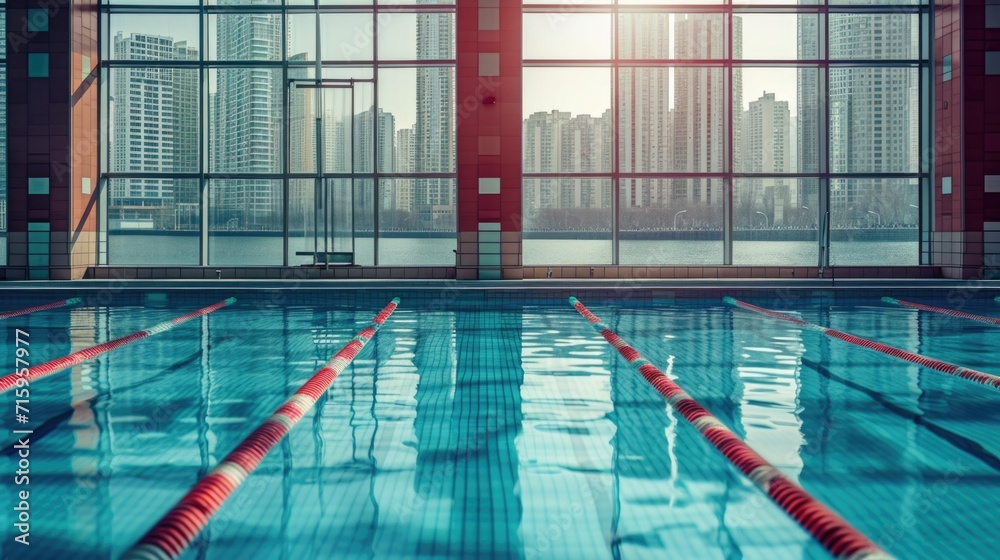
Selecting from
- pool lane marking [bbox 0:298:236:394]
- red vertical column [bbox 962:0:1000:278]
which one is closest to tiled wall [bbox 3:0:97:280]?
pool lane marking [bbox 0:298:236:394]

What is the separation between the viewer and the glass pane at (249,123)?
29094mm

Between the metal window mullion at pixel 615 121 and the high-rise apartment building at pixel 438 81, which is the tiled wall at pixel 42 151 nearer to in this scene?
the high-rise apartment building at pixel 438 81

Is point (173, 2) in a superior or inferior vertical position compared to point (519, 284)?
superior

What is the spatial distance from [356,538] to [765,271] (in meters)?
9.36

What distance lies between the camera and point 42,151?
10.6 meters

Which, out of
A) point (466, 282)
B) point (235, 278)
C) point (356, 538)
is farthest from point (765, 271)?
point (356, 538)

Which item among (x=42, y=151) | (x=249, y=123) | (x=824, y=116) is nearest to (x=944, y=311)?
(x=824, y=116)

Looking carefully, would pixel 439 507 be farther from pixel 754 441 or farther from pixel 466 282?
pixel 466 282

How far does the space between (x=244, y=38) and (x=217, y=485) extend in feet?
32.6

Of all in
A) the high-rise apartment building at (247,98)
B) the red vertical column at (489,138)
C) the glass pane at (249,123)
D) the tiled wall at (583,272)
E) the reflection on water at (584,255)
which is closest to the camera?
the red vertical column at (489,138)

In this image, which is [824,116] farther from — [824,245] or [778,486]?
[778,486]

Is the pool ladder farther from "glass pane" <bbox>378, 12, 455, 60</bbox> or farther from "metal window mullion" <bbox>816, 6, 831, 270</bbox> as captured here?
"glass pane" <bbox>378, 12, 455, 60</bbox>

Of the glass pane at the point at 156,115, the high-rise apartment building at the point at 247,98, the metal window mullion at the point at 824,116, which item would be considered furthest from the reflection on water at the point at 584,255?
the metal window mullion at the point at 824,116

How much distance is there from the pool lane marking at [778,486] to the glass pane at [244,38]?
827 centimetres
